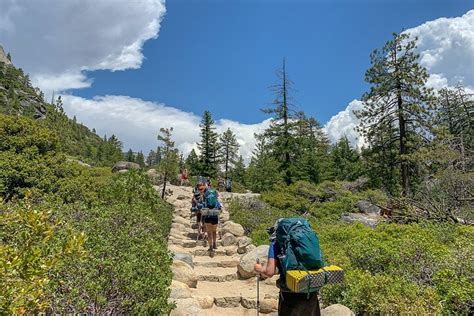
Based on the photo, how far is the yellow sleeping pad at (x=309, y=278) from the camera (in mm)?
3230

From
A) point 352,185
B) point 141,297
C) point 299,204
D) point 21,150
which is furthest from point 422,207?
point 352,185

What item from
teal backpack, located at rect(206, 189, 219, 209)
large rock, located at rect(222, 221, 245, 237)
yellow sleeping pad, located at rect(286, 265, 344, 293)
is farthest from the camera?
large rock, located at rect(222, 221, 245, 237)

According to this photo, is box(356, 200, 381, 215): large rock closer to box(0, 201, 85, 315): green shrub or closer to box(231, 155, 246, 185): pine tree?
box(0, 201, 85, 315): green shrub

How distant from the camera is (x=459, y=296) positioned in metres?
4.49

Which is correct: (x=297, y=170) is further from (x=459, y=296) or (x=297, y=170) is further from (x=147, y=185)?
(x=459, y=296)

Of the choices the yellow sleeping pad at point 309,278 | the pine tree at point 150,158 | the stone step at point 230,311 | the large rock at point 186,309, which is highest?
the pine tree at point 150,158

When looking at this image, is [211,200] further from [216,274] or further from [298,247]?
[298,247]

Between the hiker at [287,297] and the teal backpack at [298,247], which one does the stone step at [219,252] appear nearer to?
the hiker at [287,297]

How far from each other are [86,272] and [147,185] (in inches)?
291

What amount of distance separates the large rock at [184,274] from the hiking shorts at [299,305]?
12.3 feet

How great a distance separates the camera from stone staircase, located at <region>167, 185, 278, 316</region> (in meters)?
5.95

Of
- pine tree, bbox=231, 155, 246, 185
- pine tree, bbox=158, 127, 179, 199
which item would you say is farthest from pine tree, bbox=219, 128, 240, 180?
pine tree, bbox=158, 127, 179, 199

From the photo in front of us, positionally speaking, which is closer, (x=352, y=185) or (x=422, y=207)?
(x=422, y=207)

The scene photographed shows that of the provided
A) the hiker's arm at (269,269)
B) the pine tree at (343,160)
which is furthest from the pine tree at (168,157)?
the pine tree at (343,160)
